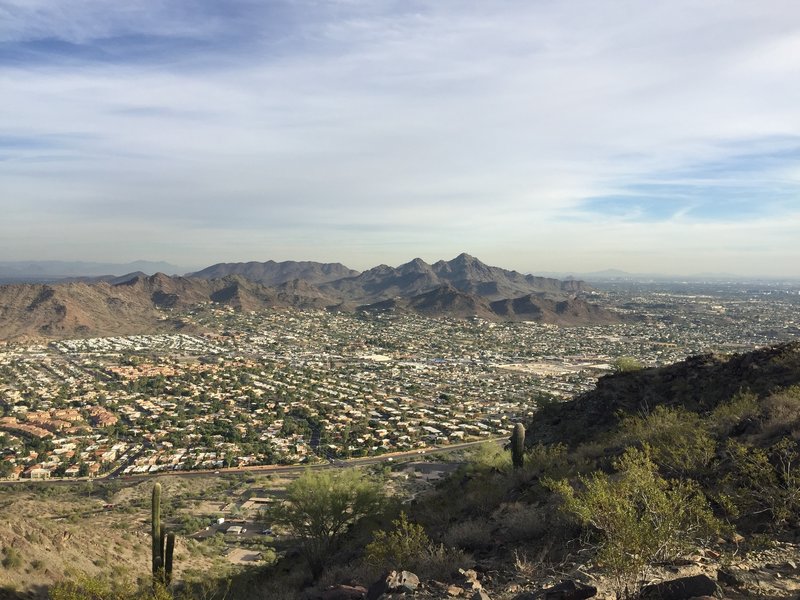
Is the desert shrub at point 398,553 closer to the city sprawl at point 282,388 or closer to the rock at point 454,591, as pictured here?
the rock at point 454,591

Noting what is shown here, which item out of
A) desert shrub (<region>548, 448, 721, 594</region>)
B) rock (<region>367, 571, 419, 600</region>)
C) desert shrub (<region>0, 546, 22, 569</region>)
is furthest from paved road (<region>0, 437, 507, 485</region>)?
desert shrub (<region>548, 448, 721, 594</region>)

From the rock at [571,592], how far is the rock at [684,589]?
758 mm

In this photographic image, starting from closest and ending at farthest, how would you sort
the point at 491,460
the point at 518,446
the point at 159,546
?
the point at 159,546, the point at 518,446, the point at 491,460

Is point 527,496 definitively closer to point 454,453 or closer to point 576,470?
point 576,470

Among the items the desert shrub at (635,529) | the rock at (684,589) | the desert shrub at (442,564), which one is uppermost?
the desert shrub at (635,529)

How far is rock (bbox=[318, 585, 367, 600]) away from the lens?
8992mm

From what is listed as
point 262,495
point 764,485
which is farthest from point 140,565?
point 764,485

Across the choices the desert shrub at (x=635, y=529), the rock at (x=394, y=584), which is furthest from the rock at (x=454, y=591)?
the desert shrub at (x=635, y=529)

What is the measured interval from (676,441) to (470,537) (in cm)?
648

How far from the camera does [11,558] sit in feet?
50.7

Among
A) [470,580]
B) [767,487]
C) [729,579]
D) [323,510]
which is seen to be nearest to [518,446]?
[323,510]

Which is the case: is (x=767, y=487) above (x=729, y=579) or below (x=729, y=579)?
above

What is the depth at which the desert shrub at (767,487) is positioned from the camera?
29.4 ft

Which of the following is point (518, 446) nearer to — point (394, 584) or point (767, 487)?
point (767, 487)
